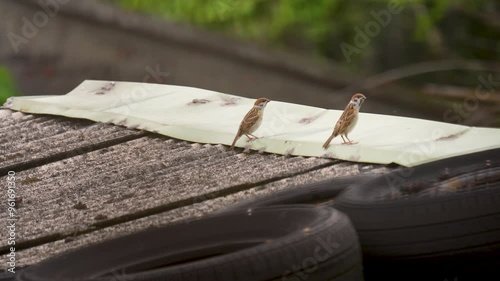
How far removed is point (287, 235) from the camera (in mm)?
1937

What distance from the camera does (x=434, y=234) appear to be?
2141mm

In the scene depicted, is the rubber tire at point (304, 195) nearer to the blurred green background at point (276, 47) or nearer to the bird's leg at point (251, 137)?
the bird's leg at point (251, 137)

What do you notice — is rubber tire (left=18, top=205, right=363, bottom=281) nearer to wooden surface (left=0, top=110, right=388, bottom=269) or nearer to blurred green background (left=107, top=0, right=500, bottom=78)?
wooden surface (left=0, top=110, right=388, bottom=269)

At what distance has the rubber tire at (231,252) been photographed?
1.80 m

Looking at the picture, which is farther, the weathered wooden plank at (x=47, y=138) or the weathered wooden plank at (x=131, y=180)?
the weathered wooden plank at (x=47, y=138)

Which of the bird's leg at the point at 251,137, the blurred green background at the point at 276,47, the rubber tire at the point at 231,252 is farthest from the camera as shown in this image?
the blurred green background at the point at 276,47

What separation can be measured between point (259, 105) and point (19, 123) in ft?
2.93

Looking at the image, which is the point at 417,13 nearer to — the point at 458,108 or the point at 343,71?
the point at 343,71

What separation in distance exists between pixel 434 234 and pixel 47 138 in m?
1.51

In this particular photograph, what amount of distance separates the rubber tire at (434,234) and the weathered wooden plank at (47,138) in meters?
1.17

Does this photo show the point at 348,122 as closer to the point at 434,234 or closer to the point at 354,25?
the point at 434,234

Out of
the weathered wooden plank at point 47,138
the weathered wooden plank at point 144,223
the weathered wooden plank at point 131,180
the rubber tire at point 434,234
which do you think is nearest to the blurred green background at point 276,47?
the weathered wooden plank at point 47,138

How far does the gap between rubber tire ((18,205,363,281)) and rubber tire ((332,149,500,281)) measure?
0.68 ft

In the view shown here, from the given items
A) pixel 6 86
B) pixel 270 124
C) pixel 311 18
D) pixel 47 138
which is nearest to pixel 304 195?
pixel 270 124
